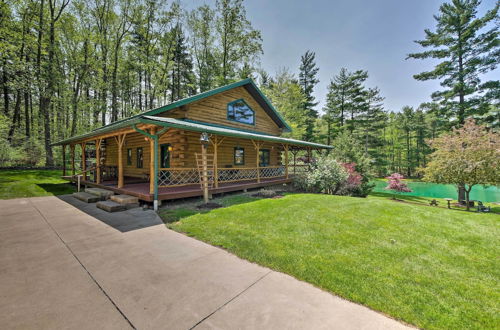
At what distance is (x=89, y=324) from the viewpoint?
2223 millimetres

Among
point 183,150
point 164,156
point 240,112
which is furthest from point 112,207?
point 240,112

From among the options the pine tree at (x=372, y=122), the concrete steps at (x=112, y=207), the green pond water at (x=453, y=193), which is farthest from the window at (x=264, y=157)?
the pine tree at (x=372, y=122)

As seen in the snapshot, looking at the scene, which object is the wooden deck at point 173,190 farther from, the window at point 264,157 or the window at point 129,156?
the window at point 264,157

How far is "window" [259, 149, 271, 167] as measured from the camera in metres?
15.6

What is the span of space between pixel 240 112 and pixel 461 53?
19.6 meters

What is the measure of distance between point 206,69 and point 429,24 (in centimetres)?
2301

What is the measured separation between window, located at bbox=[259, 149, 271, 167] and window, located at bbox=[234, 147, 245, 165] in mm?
2256

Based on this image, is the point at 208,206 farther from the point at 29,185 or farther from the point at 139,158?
the point at 29,185

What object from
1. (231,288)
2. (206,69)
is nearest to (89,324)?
(231,288)

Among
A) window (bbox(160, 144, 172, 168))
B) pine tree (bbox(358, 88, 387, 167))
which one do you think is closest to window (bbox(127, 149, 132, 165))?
window (bbox(160, 144, 172, 168))

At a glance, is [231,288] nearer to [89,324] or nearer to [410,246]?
[89,324]

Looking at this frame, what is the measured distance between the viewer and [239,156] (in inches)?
532

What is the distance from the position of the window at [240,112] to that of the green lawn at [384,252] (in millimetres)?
8185

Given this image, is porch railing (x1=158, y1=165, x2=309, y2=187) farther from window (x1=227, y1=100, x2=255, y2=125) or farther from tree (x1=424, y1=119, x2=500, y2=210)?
tree (x1=424, y1=119, x2=500, y2=210)
